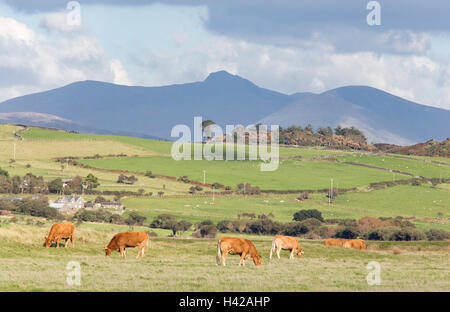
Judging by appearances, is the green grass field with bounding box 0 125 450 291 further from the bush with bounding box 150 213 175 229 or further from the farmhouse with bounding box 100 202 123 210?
the farmhouse with bounding box 100 202 123 210

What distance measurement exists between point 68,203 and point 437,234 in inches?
2443

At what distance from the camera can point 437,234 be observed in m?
109

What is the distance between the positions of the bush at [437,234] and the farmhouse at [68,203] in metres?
58.1

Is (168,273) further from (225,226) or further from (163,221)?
(163,221)

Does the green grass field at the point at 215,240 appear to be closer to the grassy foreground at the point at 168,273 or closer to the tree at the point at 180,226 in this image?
the grassy foreground at the point at 168,273

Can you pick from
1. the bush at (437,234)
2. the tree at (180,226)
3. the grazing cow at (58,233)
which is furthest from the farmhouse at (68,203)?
the grazing cow at (58,233)

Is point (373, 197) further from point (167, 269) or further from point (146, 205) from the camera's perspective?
point (167, 269)

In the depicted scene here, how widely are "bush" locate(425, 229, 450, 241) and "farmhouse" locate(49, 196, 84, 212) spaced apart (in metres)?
58.1

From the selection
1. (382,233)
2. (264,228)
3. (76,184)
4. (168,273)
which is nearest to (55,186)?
(76,184)

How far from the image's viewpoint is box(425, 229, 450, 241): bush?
10685cm

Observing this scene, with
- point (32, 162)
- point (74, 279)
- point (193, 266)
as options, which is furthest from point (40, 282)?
point (32, 162)

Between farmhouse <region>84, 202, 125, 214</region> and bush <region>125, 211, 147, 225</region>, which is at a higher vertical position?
farmhouse <region>84, 202, 125, 214</region>

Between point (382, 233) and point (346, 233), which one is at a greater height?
point (382, 233)

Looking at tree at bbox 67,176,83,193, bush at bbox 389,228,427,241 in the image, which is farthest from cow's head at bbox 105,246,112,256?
tree at bbox 67,176,83,193
